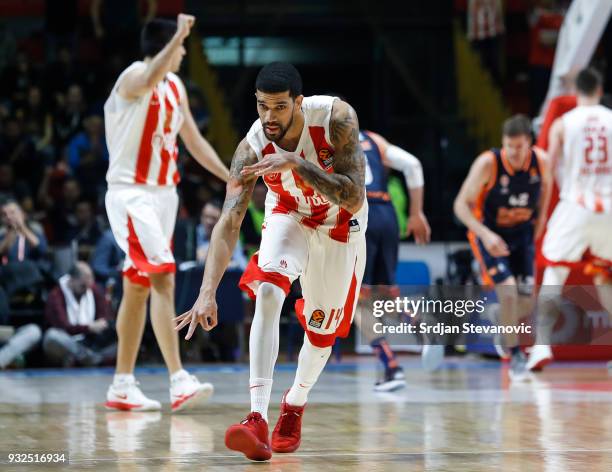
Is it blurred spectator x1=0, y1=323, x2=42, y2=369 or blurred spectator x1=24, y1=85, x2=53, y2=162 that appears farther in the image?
blurred spectator x1=24, y1=85, x2=53, y2=162

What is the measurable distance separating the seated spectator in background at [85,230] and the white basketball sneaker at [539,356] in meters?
4.28

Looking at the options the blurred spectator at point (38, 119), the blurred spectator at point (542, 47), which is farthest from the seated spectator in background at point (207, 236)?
the blurred spectator at point (542, 47)

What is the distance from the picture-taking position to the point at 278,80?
15.2 ft

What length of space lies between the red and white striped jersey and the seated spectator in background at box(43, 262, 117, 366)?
7.24 metres

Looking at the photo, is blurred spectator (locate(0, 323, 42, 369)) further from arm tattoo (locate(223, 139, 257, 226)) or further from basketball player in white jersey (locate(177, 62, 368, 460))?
arm tattoo (locate(223, 139, 257, 226))

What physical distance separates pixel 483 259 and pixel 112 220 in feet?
10.4

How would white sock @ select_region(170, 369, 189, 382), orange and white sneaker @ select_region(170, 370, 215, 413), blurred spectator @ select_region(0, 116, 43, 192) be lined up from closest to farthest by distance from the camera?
1. orange and white sneaker @ select_region(170, 370, 215, 413)
2. white sock @ select_region(170, 369, 189, 382)
3. blurred spectator @ select_region(0, 116, 43, 192)

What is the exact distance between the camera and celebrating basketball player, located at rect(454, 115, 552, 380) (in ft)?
29.0

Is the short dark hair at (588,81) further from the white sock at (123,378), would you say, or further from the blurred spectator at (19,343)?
the blurred spectator at (19,343)

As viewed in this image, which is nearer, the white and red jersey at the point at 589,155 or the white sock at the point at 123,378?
the white sock at the point at 123,378

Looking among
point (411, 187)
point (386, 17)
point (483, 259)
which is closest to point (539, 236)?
point (483, 259)

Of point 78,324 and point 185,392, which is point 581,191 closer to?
point 185,392

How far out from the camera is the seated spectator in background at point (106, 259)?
35.6ft

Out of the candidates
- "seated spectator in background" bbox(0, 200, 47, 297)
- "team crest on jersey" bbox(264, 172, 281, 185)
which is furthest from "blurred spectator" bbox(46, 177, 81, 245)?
"team crest on jersey" bbox(264, 172, 281, 185)
